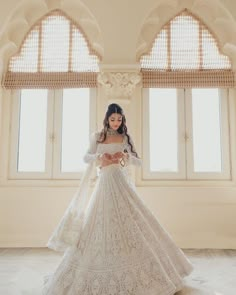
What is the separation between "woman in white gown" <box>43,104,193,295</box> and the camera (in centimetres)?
178

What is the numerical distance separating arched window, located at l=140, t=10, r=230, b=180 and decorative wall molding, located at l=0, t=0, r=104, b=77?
2.38 feet

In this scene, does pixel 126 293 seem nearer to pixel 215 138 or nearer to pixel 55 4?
pixel 215 138

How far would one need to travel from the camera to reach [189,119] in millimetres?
3750

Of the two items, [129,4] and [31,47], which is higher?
[129,4]

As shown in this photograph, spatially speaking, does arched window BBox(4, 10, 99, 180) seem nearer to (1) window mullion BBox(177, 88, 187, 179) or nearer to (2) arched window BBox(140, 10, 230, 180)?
(2) arched window BBox(140, 10, 230, 180)

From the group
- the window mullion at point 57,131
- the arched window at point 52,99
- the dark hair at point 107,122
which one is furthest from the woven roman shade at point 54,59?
the dark hair at point 107,122

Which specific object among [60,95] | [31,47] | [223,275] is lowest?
[223,275]

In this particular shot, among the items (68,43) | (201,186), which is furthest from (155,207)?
(68,43)

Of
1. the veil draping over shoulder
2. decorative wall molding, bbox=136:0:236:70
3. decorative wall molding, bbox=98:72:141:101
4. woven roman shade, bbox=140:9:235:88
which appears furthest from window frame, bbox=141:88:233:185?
the veil draping over shoulder

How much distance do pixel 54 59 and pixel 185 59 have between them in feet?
5.66

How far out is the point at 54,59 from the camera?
381 cm

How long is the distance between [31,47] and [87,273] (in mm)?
3102

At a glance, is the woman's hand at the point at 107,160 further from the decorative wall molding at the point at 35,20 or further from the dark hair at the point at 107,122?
the decorative wall molding at the point at 35,20

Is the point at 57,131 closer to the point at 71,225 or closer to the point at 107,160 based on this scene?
the point at 107,160
